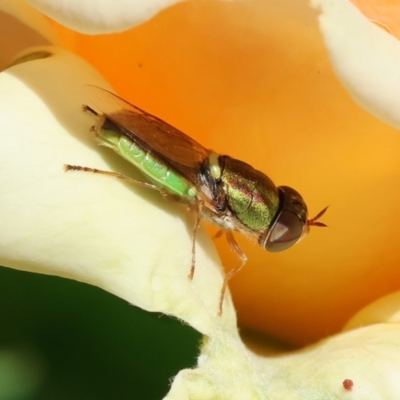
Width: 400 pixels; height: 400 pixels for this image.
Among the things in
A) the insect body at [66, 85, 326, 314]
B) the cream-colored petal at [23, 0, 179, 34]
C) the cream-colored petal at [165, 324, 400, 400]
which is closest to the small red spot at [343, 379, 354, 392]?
the cream-colored petal at [165, 324, 400, 400]

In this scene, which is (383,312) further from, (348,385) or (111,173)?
(111,173)

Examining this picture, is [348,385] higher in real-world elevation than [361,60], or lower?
lower

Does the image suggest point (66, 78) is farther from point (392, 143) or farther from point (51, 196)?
point (392, 143)

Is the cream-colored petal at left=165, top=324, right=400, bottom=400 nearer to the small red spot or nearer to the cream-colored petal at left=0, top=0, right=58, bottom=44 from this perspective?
the small red spot

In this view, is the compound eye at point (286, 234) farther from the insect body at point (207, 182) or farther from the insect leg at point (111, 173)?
the insect leg at point (111, 173)

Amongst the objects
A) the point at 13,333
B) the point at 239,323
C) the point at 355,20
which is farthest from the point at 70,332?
the point at 355,20

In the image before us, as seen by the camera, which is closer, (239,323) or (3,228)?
(3,228)

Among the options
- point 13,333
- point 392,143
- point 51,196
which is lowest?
point 13,333

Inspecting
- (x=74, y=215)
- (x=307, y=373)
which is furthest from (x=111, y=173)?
(x=307, y=373)
